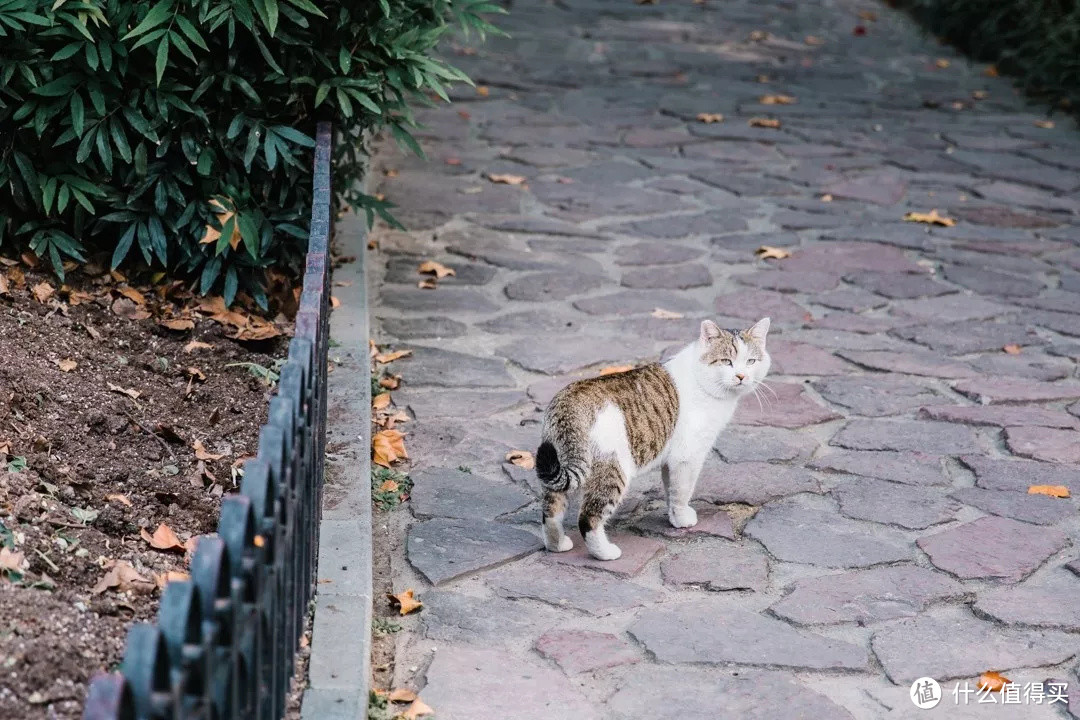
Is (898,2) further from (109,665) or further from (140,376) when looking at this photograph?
(109,665)

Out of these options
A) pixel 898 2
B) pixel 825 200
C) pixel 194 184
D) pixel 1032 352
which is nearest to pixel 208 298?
pixel 194 184

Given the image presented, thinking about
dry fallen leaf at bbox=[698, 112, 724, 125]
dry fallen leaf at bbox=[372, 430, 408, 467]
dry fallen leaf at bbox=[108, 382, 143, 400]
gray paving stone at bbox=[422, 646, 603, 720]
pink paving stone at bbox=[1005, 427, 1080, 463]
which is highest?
dry fallen leaf at bbox=[698, 112, 724, 125]

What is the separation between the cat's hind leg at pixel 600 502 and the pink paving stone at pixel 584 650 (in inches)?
16.5

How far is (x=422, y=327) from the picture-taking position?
6.07m

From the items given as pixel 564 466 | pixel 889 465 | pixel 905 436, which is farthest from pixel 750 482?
pixel 564 466

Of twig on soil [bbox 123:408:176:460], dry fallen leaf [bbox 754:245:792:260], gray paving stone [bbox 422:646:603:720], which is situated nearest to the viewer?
gray paving stone [bbox 422:646:603:720]

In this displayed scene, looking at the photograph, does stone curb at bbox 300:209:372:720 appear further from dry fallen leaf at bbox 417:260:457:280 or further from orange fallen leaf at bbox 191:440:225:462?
dry fallen leaf at bbox 417:260:457:280

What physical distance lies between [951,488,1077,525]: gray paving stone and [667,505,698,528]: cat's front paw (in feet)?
3.26

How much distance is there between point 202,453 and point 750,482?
75.5 inches

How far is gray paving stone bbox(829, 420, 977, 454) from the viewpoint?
16.5ft

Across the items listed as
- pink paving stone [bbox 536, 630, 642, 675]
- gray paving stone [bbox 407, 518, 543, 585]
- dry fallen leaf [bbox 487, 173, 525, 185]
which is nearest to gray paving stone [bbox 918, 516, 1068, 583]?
pink paving stone [bbox 536, 630, 642, 675]

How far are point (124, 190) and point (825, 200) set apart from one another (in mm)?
4582

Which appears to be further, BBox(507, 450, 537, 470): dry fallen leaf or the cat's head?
BBox(507, 450, 537, 470): dry fallen leaf

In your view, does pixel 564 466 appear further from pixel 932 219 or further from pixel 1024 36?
pixel 1024 36
